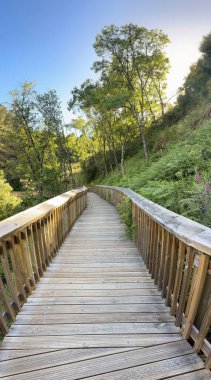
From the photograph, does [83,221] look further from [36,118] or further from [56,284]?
[36,118]

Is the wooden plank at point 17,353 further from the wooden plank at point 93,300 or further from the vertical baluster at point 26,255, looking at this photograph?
the vertical baluster at point 26,255

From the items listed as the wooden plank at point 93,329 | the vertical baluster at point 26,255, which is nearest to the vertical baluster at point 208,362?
the wooden plank at point 93,329

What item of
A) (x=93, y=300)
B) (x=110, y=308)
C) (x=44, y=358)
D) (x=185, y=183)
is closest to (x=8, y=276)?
(x=44, y=358)

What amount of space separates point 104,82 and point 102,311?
2061 cm

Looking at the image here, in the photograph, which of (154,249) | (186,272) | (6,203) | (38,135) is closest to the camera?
(186,272)

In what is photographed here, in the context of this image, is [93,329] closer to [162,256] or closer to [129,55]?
[162,256]

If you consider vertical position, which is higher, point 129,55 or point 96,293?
point 129,55

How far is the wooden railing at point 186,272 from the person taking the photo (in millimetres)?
1783

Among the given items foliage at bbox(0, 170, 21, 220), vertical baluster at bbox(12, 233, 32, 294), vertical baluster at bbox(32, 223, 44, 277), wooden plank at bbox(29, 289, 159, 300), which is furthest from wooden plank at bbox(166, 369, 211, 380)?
foliage at bbox(0, 170, 21, 220)

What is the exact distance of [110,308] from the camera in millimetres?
2705

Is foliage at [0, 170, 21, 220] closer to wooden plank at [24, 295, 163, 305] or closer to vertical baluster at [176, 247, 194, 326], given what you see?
wooden plank at [24, 295, 163, 305]

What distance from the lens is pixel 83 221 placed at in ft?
27.2

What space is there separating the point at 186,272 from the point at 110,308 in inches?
43.3

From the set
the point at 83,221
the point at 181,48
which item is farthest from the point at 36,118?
the point at 83,221
